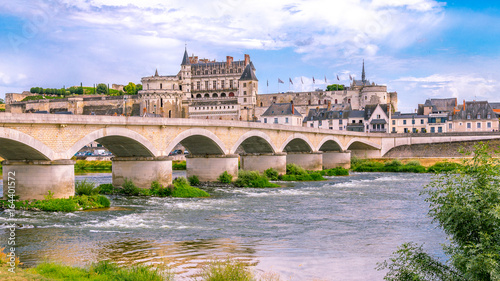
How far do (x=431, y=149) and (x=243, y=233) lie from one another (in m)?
49.4

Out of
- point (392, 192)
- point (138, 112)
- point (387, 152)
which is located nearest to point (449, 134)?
point (387, 152)

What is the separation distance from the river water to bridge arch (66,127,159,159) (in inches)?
125

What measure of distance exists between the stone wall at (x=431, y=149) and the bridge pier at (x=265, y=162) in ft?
80.8

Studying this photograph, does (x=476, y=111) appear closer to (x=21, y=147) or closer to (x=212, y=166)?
Answer: (x=212, y=166)

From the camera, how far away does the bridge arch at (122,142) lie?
82.3 feet

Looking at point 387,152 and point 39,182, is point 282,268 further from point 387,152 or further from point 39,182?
point 387,152

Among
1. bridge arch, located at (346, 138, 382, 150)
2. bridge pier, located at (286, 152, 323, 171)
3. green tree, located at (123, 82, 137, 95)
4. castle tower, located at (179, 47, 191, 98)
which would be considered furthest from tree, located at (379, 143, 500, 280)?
green tree, located at (123, 82, 137, 95)

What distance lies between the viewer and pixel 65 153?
23500mm

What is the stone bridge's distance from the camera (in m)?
22.5

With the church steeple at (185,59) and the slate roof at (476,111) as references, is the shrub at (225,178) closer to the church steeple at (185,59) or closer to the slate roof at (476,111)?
the slate roof at (476,111)

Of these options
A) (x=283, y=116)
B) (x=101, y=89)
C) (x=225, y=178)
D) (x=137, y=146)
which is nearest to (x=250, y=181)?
(x=225, y=178)

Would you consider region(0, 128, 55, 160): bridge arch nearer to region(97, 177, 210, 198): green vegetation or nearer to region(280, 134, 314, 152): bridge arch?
region(97, 177, 210, 198): green vegetation

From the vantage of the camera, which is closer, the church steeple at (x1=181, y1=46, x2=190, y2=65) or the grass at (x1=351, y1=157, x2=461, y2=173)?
the grass at (x1=351, y1=157, x2=461, y2=173)

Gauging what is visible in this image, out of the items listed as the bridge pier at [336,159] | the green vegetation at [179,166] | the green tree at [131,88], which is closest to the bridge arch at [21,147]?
the green vegetation at [179,166]
